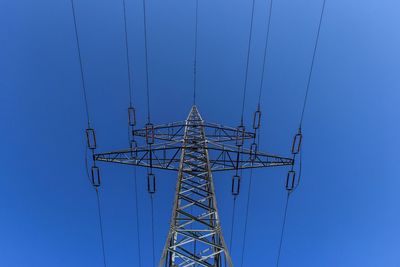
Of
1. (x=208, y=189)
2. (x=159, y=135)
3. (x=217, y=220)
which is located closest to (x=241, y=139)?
(x=159, y=135)

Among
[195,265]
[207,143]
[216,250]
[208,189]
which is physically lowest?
[195,265]

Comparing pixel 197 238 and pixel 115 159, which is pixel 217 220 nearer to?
pixel 197 238

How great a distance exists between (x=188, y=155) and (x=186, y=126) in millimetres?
2404

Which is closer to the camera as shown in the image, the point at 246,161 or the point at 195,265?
the point at 195,265

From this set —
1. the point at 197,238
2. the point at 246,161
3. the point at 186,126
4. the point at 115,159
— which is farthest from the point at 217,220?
the point at 186,126

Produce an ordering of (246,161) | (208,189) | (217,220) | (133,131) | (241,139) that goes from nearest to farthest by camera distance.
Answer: (217,220), (208,189), (246,161), (241,139), (133,131)

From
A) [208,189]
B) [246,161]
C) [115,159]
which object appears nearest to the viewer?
[208,189]

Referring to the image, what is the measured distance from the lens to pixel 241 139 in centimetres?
1576

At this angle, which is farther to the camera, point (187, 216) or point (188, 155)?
point (188, 155)

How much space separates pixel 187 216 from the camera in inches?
350

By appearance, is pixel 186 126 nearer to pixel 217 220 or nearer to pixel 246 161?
pixel 246 161

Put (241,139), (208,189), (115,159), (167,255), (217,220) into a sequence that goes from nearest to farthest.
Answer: (167,255), (217,220), (208,189), (115,159), (241,139)

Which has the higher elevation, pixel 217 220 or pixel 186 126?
pixel 186 126

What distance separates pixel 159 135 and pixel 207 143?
4.72m
